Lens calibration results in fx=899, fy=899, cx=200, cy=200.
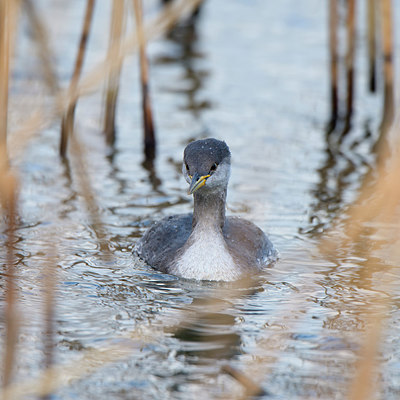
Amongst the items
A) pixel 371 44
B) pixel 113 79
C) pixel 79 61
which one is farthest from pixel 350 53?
pixel 79 61

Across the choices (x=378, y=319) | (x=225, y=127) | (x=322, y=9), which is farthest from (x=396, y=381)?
(x=322, y=9)

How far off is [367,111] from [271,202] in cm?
382

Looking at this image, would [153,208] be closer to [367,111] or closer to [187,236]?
[187,236]

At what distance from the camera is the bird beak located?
7.33 metres

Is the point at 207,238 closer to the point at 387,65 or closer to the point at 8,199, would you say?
the point at 8,199

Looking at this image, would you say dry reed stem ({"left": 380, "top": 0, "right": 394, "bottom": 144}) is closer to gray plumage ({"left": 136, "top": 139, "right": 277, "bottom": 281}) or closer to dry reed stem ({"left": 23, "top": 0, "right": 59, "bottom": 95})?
gray plumage ({"left": 136, "top": 139, "right": 277, "bottom": 281})

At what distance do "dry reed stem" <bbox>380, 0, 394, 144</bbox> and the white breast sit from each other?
4.00 meters

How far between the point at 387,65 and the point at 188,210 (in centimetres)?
326

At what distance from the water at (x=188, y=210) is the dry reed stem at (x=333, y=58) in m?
0.38

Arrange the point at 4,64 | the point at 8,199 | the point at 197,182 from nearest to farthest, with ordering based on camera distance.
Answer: the point at 8,199, the point at 4,64, the point at 197,182

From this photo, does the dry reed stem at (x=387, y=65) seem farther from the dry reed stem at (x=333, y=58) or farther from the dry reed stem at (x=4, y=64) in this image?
the dry reed stem at (x=4, y=64)

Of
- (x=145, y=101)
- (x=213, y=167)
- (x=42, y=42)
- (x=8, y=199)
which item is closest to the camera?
(x=8, y=199)

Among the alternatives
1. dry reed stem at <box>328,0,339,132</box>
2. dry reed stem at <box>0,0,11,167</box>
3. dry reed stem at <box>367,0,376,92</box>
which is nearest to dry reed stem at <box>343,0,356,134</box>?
dry reed stem at <box>328,0,339,132</box>

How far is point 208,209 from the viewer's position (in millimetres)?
7883
